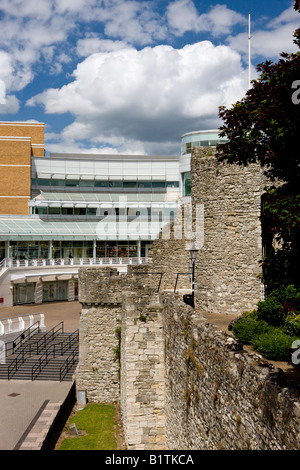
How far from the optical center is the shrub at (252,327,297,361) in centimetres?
714

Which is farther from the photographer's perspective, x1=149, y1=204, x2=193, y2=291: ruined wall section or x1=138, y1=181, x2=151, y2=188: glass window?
x1=138, y1=181, x2=151, y2=188: glass window

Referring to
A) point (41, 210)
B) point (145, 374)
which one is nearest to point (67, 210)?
point (41, 210)

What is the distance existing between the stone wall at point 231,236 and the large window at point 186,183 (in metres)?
36.3

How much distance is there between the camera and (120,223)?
46.9 meters

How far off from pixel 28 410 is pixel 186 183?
124 ft

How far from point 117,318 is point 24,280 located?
2322 centimetres

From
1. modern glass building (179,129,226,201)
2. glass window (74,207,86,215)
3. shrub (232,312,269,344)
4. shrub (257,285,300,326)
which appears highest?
modern glass building (179,129,226,201)

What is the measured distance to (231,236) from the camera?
1164 cm

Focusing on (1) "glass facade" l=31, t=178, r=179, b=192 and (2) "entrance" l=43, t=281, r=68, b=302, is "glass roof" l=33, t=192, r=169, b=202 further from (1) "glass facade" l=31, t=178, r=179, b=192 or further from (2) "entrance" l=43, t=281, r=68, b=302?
(2) "entrance" l=43, t=281, r=68, b=302

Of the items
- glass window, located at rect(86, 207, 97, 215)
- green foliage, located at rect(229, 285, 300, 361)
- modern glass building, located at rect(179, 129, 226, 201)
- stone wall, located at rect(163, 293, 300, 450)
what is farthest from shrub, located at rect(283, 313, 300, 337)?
glass window, located at rect(86, 207, 97, 215)

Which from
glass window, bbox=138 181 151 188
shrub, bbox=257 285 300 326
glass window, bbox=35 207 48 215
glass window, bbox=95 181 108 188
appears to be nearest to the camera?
shrub, bbox=257 285 300 326

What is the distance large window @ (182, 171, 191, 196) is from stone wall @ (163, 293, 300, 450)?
40244mm

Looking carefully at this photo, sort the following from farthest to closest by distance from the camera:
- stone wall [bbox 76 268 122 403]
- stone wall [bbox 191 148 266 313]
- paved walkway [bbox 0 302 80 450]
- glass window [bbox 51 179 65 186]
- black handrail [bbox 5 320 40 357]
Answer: glass window [bbox 51 179 65 186] → black handrail [bbox 5 320 40 357] → stone wall [bbox 76 268 122 403] → paved walkway [bbox 0 302 80 450] → stone wall [bbox 191 148 266 313]

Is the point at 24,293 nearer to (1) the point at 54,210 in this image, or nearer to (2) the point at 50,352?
(1) the point at 54,210
